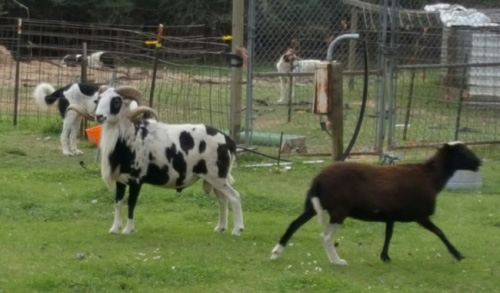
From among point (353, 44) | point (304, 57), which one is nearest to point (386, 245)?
point (353, 44)

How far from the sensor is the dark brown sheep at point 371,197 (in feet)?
30.0

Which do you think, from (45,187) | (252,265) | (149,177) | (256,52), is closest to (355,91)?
(256,52)

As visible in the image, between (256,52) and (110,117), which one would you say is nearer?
(110,117)

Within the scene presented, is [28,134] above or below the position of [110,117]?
below

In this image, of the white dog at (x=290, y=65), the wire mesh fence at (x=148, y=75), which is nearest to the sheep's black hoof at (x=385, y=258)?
the wire mesh fence at (x=148, y=75)

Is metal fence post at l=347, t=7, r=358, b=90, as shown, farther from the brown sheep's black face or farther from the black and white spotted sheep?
the brown sheep's black face

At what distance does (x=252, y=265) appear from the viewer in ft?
30.1

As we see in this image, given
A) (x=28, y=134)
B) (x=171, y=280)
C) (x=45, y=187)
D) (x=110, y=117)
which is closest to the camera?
(x=171, y=280)

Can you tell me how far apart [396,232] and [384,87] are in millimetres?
4966

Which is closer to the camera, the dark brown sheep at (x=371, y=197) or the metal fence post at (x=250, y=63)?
the dark brown sheep at (x=371, y=197)

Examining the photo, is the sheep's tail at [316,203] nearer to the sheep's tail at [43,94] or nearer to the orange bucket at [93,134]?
the orange bucket at [93,134]

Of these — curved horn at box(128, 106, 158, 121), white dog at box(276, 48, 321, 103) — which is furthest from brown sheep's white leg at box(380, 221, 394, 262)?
white dog at box(276, 48, 321, 103)

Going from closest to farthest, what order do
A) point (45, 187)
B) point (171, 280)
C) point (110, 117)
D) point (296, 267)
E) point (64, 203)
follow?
point (171, 280), point (296, 267), point (110, 117), point (64, 203), point (45, 187)

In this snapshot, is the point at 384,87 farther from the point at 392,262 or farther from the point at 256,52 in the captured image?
the point at 392,262
